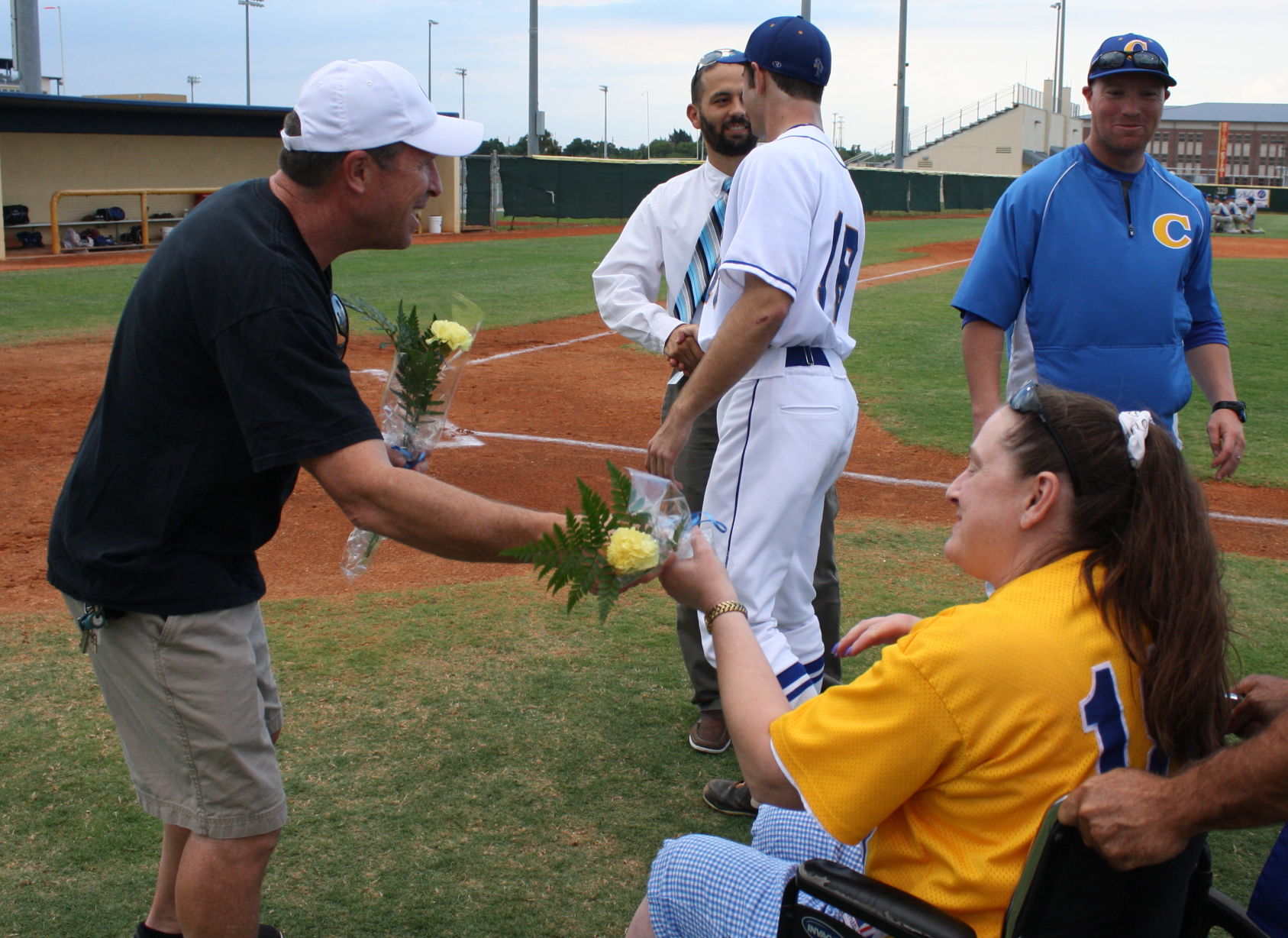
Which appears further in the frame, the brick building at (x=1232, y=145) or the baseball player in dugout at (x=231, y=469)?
the brick building at (x=1232, y=145)

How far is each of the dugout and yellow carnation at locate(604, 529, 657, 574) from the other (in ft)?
76.7

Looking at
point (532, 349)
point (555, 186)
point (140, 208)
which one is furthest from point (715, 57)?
point (555, 186)

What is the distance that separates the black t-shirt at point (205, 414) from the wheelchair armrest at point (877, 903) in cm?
→ 113

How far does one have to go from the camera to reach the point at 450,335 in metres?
2.97

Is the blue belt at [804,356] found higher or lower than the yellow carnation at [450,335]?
lower

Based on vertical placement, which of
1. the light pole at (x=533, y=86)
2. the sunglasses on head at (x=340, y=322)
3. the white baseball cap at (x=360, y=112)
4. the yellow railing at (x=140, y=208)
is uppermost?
the light pole at (x=533, y=86)

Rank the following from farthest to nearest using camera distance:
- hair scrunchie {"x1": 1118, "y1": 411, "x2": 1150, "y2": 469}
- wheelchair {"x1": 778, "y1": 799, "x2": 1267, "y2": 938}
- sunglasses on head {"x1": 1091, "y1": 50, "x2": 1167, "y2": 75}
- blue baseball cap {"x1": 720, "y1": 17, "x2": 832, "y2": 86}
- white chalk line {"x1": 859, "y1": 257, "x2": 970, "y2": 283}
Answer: white chalk line {"x1": 859, "y1": 257, "x2": 970, "y2": 283}, sunglasses on head {"x1": 1091, "y1": 50, "x2": 1167, "y2": 75}, blue baseball cap {"x1": 720, "y1": 17, "x2": 832, "y2": 86}, hair scrunchie {"x1": 1118, "y1": 411, "x2": 1150, "y2": 469}, wheelchair {"x1": 778, "y1": 799, "x2": 1267, "y2": 938}

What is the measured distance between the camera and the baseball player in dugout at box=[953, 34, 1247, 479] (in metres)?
3.75

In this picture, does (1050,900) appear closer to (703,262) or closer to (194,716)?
(194,716)

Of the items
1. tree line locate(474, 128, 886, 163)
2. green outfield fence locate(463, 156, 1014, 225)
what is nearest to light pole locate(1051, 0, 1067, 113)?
tree line locate(474, 128, 886, 163)

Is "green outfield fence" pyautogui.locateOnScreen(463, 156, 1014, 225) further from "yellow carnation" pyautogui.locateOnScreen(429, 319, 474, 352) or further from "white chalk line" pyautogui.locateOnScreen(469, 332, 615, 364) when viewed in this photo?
"yellow carnation" pyautogui.locateOnScreen(429, 319, 474, 352)

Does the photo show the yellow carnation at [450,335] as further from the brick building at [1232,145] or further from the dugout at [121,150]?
the brick building at [1232,145]

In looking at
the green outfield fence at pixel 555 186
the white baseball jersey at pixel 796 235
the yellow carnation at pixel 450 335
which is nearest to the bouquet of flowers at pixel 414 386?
the yellow carnation at pixel 450 335

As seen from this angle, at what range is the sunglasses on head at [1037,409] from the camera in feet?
6.17
